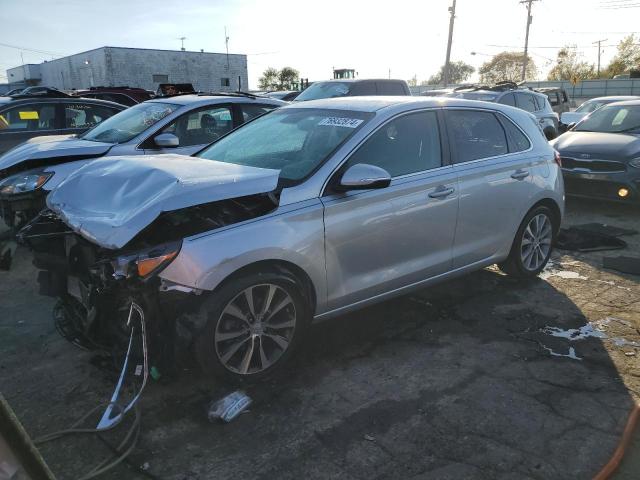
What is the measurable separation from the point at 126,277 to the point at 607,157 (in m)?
7.37

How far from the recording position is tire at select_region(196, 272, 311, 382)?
302 centimetres

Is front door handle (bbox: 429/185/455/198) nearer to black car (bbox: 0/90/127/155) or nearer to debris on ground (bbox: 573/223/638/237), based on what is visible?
debris on ground (bbox: 573/223/638/237)

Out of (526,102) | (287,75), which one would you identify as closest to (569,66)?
(287,75)

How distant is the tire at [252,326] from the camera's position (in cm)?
302

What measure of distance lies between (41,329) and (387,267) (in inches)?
111

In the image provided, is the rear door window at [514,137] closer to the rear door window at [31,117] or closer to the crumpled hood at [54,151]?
the crumpled hood at [54,151]

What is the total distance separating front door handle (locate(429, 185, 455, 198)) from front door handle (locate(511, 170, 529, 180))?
88cm

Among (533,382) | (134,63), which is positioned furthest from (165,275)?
(134,63)

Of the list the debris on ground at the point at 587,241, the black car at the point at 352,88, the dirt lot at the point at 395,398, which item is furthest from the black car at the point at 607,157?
the black car at the point at 352,88

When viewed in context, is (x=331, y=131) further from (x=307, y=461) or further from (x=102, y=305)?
(x=307, y=461)

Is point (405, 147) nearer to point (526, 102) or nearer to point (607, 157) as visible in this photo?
point (607, 157)

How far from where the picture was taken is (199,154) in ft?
14.5

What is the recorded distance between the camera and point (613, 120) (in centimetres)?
890

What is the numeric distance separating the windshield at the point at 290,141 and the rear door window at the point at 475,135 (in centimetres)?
88
